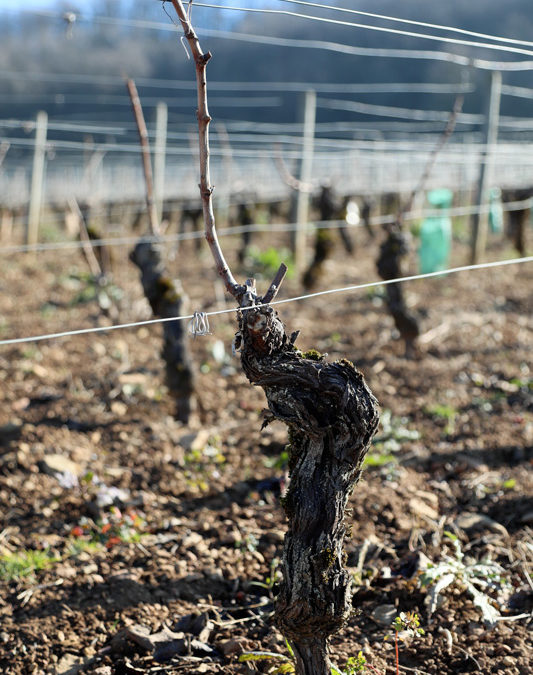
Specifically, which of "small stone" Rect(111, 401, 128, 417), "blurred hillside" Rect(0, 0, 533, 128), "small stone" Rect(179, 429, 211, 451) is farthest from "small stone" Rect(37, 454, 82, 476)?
"blurred hillside" Rect(0, 0, 533, 128)

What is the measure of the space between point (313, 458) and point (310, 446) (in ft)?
0.10

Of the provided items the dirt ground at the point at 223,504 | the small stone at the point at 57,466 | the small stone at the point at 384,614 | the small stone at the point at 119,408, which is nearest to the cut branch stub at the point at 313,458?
the dirt ground at the point at 223,504

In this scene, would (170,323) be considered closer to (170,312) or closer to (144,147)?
(170,312)

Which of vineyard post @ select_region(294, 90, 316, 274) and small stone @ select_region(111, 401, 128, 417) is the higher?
vineyard post @ select_region(294, 90, 316, 274)

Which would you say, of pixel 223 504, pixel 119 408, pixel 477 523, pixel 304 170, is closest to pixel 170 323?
pixel 119 408

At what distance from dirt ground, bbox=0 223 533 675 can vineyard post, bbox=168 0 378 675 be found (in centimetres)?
13

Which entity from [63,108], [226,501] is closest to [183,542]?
[226,501]

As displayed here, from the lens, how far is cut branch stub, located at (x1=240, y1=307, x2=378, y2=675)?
175 cm

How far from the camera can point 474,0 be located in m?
58.3

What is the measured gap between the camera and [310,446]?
182 cm

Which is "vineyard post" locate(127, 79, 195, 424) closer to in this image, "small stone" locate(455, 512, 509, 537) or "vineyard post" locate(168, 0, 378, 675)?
"small stone" locate(455, 512, 509, 537)

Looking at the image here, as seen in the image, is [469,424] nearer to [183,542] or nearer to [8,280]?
[183,542]

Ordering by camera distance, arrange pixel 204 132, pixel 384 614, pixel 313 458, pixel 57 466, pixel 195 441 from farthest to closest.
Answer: pixel 195 441 < pixel 57 466 < pixel 384 614 < pixel 313 458 < pixel 204 132

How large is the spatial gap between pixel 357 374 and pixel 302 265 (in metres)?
7.03
